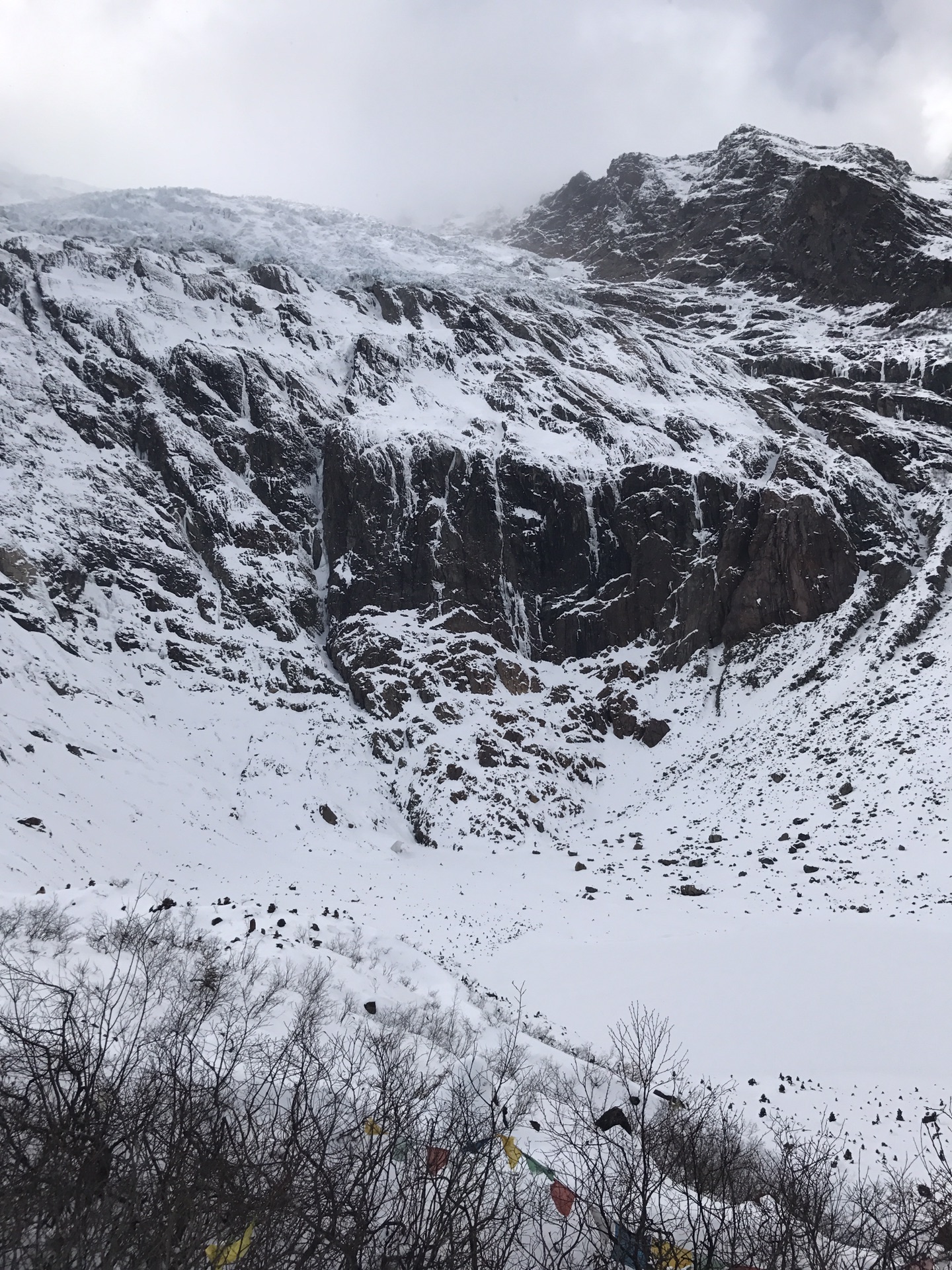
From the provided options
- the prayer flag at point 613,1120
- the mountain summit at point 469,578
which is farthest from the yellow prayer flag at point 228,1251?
the mountain summit at point 469,578

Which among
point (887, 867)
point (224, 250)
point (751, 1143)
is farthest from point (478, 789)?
point (224, 250)

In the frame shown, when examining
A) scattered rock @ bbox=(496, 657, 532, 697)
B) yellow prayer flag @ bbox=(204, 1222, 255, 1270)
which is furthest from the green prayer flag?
scattered rock @ bbox=(496, 657, 532, 697)

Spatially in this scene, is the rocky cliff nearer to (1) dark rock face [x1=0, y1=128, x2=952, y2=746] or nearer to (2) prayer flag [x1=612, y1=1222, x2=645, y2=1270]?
(1) dark rock face [x1=0, y1=128, x2=952, y2=746]

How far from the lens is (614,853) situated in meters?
36.5

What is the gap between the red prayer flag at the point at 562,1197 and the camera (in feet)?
22.2

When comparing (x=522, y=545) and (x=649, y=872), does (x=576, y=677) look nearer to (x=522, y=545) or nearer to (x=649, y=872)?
(x=522, y=545)

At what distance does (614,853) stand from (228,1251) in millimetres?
33538

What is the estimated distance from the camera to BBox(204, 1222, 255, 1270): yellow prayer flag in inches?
199

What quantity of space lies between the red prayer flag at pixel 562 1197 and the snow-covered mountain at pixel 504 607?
10781mm

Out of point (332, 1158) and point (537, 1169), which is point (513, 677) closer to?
point (332, 1158)

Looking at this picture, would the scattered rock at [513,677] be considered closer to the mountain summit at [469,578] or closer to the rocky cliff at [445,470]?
the rocky cliff at [445,470]

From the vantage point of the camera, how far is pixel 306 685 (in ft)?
158

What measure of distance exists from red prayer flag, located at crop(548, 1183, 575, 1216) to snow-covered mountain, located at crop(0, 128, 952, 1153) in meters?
10.8

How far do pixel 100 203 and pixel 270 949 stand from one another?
345ft
